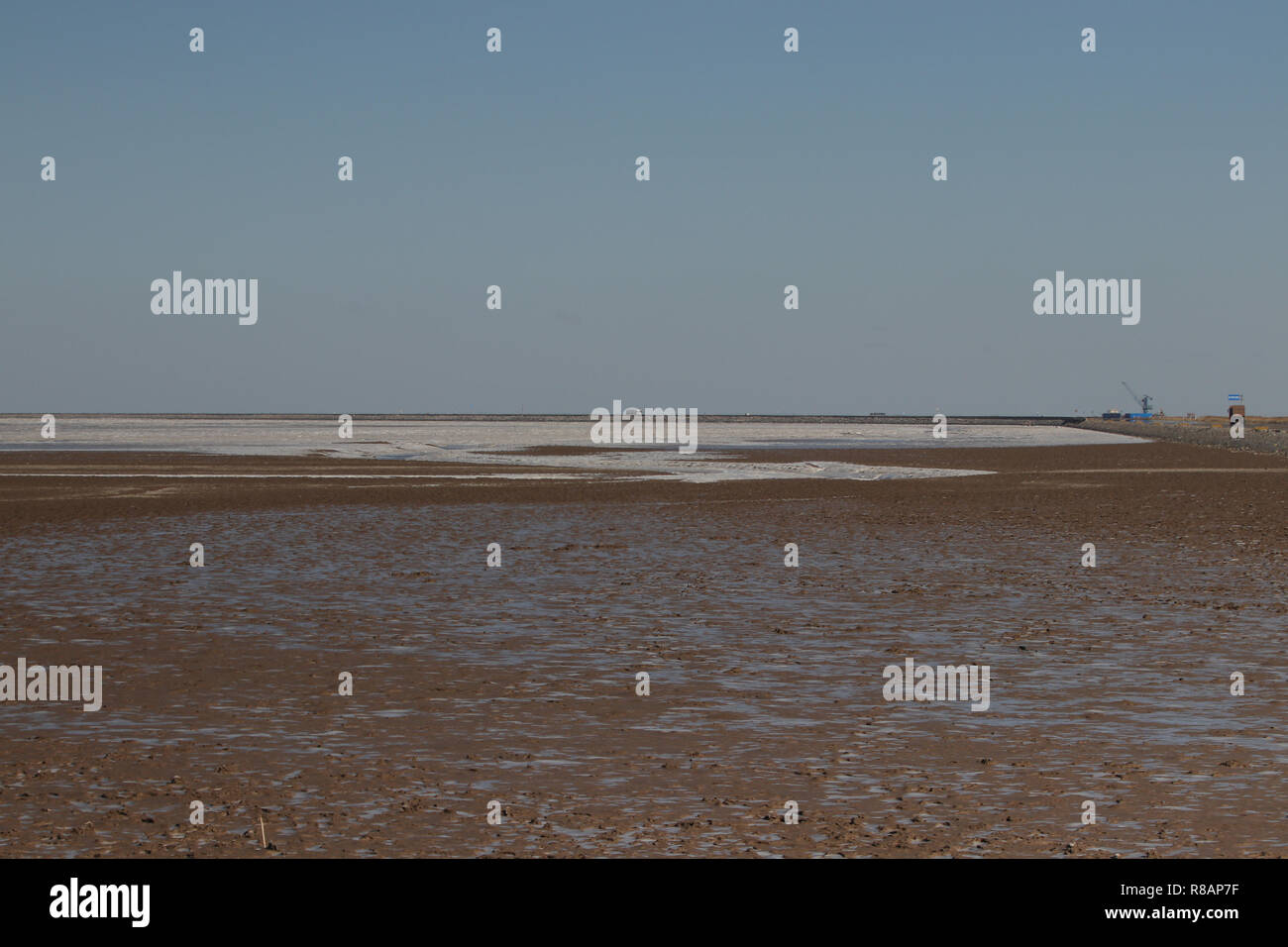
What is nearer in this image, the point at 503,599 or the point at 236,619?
the point at 236,619

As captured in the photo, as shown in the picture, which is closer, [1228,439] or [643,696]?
[643,696]

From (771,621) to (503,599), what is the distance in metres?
4.24

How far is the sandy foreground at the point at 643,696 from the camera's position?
900 cm

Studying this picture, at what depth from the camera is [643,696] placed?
13.4 metres

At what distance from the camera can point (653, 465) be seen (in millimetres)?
65500

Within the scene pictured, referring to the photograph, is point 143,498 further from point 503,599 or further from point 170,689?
point 170,689

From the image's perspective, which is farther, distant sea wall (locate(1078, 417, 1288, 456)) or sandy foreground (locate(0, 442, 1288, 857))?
distant sea wall (locate(1078, 417, 1288, 456))

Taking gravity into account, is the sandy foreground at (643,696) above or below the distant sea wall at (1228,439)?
below

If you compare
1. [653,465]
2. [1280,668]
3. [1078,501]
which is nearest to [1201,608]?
[1280,668]

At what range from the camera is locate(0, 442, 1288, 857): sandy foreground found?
900 cm

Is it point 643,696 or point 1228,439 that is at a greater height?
point 1228,439

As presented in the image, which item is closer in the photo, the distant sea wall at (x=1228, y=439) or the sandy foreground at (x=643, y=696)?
the sandy foreground at (x=643, y=696)

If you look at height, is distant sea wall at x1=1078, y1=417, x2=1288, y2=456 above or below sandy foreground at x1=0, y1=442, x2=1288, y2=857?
above
